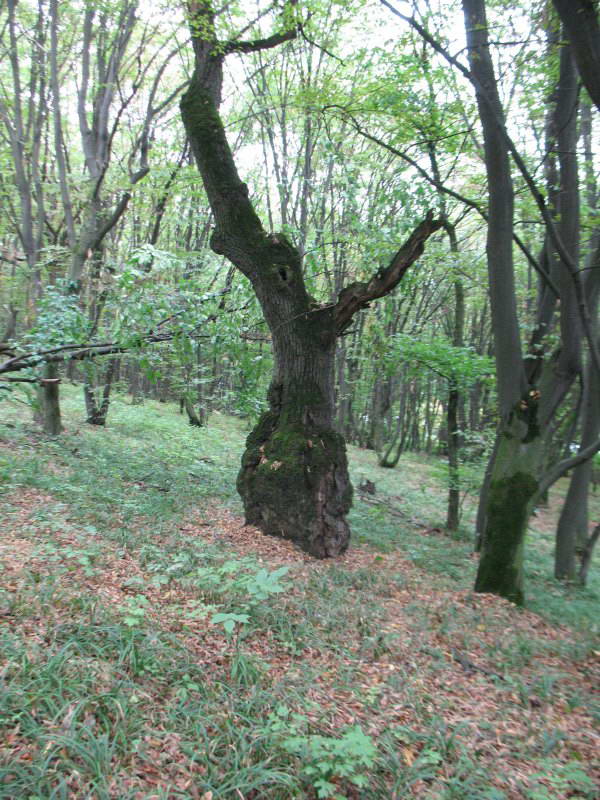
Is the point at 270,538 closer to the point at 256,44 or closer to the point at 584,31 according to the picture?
the point at 584,31

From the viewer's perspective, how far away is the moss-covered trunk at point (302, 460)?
6059mm

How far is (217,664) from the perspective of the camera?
335 cm

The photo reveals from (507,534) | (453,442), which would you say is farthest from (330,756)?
(453,442)

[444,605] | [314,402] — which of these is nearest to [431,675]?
[444,605]

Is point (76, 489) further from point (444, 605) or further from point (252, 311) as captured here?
point (444, 605)

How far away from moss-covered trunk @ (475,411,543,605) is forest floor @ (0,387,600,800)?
0.29m

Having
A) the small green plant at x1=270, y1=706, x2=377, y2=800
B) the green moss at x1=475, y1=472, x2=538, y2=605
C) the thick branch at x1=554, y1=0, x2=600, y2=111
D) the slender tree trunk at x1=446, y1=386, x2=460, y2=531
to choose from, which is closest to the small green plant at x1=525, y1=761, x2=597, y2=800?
the small green plant at x1=270, y1=706, x2=377, y2=800

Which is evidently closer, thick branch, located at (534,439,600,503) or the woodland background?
the woodland background

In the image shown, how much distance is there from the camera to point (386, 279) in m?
5.89

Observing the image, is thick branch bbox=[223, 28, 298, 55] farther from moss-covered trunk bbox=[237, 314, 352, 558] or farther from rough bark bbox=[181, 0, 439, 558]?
moss-covered trunk bbox=[237, 314, 352, 558]

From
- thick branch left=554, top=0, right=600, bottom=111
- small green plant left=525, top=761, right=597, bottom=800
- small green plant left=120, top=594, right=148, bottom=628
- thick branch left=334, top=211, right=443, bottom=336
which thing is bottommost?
small green plant left=525, top=761, right=597, bottom=800

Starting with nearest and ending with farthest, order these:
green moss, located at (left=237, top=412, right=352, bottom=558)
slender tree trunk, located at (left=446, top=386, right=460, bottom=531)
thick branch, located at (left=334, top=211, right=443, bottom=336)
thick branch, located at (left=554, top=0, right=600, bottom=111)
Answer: thick branch, located at (left=554, top=0, right=600, bottom=111) → thick branch, located at (left=334, top=211, right=443, bottom=336) → green moss, located at (left=237, top=412, right=352, bottom=558) → slender tree trunk, located at (left=446, top=386, right=460, bottom=531)

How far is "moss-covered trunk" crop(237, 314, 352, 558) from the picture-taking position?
6.06m

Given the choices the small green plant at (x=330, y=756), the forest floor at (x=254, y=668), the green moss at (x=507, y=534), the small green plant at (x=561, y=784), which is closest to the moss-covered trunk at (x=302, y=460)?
the forest floor at (x=254, y=668)
